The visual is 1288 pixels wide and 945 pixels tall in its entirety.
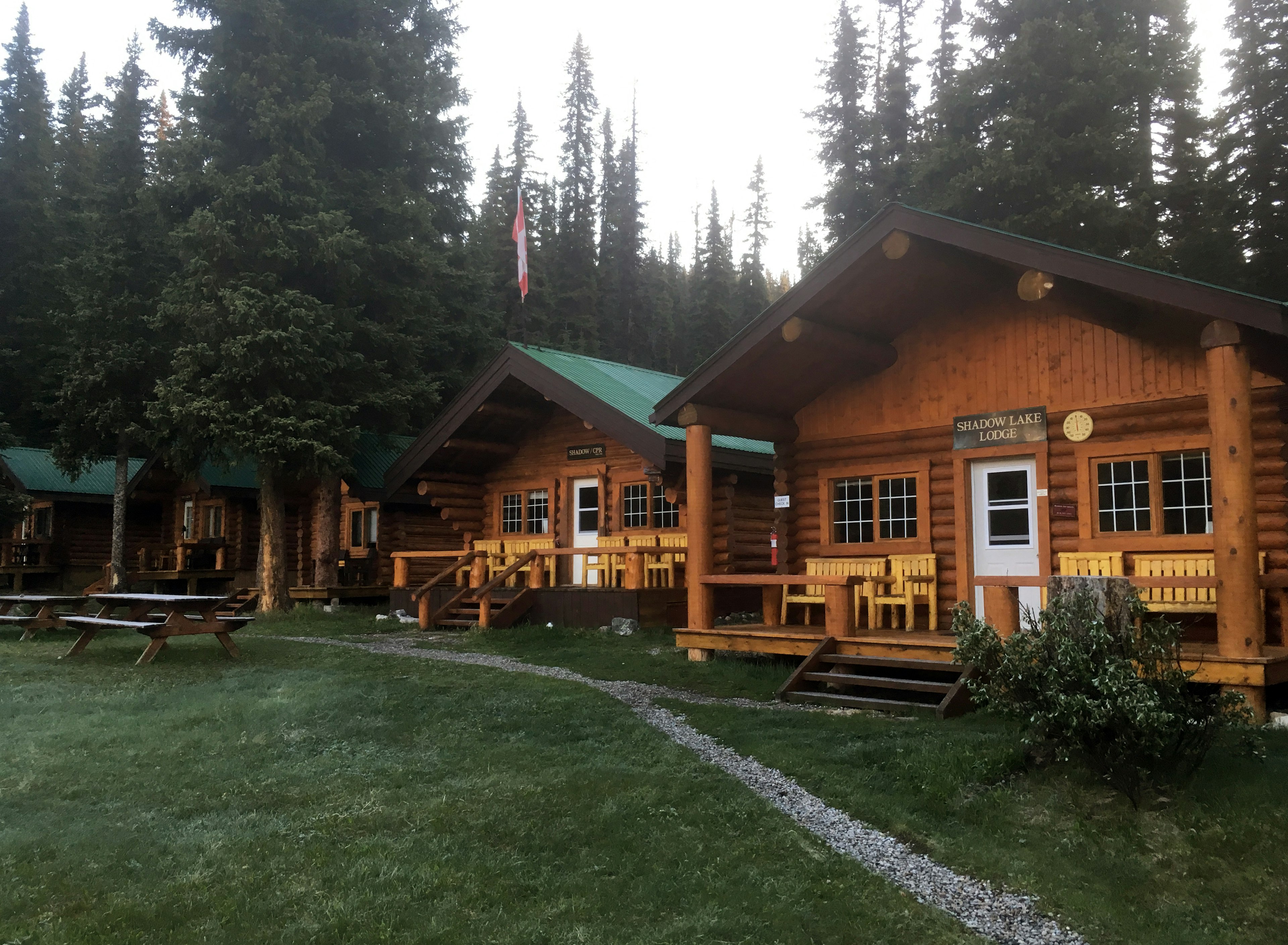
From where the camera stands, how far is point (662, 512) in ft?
61.6

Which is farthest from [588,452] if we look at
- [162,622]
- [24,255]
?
[24,255]

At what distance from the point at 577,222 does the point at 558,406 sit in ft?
111

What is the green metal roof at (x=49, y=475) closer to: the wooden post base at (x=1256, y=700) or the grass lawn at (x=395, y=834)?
the grass lawn at (x=395, y=834)

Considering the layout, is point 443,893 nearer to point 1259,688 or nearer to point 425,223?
point 1259,688

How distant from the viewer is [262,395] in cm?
2067

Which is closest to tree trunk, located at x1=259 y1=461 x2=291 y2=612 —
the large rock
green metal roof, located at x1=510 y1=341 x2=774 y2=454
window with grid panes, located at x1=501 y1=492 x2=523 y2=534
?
window with grid panes, located at x1=501 y1=492 x2=523 y2=534

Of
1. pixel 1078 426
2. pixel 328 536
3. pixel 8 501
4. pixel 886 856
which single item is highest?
pixel 1078 426

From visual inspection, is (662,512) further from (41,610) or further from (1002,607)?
(41,610)

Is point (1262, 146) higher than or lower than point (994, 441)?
higher

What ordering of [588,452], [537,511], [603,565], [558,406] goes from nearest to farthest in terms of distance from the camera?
[603,565]
[588,452]
[558,406]
[537,511]

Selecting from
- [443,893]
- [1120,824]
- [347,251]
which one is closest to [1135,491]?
[1120,824]

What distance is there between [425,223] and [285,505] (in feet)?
28.0

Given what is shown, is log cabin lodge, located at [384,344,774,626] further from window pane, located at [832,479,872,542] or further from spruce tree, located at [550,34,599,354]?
spruce tree, located at [550,34,599,354]

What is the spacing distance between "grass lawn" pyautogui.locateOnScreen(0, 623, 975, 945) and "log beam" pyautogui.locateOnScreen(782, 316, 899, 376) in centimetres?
482
